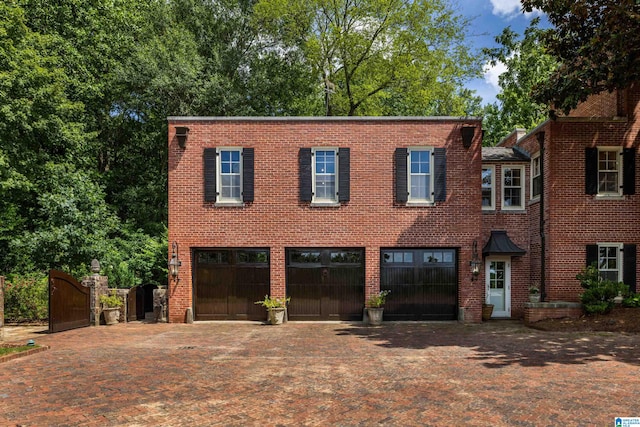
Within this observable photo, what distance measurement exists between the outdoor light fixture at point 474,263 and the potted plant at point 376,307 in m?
2.94

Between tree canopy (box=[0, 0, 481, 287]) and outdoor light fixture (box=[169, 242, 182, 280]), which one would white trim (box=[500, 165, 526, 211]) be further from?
outdoor light fixture (box=[169, 242, 182, 280])

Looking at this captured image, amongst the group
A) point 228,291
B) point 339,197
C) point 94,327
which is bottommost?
point 94,327

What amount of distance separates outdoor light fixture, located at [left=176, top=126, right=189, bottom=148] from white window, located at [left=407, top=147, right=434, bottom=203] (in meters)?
7.66

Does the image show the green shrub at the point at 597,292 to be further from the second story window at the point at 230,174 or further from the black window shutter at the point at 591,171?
the second story window at the point at 230,174

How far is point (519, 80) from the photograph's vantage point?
23672 millimetres

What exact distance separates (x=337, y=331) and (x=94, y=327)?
7878 millimetres

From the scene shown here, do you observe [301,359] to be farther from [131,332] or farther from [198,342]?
[131,332]

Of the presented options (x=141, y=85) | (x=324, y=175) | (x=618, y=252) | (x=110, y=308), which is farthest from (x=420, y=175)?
(x=141, y=85)

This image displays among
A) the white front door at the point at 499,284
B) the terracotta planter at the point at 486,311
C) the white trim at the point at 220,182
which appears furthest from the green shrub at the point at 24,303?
the white front door at the point at 499,284

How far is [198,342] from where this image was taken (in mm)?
11031

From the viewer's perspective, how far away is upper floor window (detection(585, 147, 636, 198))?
14297 millimetres

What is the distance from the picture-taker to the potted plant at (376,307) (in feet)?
45.9

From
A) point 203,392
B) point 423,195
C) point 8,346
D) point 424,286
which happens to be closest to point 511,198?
point 423,195

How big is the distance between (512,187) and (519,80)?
10.8 meters
